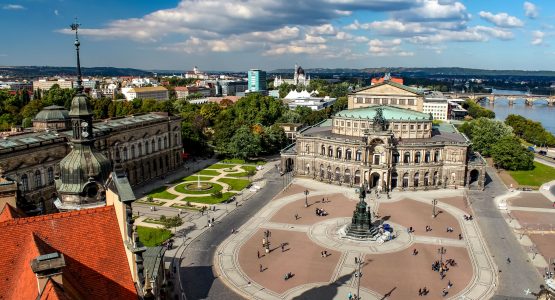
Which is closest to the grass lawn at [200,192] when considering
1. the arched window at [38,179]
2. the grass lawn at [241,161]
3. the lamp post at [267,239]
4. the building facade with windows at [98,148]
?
the building facade with windows at [98,148]

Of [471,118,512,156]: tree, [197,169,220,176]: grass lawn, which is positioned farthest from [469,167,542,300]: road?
[197,169,220,176]: grass lawn

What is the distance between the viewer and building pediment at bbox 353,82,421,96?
382ft

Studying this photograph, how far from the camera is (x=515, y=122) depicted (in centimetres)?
16050

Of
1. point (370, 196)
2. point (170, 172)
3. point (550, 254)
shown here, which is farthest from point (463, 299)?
point (170, 172)

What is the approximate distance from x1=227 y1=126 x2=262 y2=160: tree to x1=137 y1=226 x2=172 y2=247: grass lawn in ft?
162

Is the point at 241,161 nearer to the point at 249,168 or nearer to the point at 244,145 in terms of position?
the point at 244,145

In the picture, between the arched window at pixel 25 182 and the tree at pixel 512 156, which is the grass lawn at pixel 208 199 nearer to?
the arched window at pixel 25 182

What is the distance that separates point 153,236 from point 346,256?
91.6 feet

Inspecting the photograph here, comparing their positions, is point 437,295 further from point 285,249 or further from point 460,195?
point 460,195

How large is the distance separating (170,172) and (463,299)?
7572 centimetres

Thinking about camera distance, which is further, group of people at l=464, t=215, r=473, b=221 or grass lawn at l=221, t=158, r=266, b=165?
grass lawn at l=221, t=158, r=266, b=165

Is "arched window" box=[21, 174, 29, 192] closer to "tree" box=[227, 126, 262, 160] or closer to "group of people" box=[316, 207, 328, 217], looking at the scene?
"group of people" box=[316, 207, 328, 217]

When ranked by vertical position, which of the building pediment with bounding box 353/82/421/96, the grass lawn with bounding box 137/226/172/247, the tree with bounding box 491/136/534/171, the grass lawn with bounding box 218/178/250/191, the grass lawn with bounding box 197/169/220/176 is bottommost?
the grass lawn with bounding box 137/226/172/247

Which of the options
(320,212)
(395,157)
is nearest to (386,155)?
(395,157)
